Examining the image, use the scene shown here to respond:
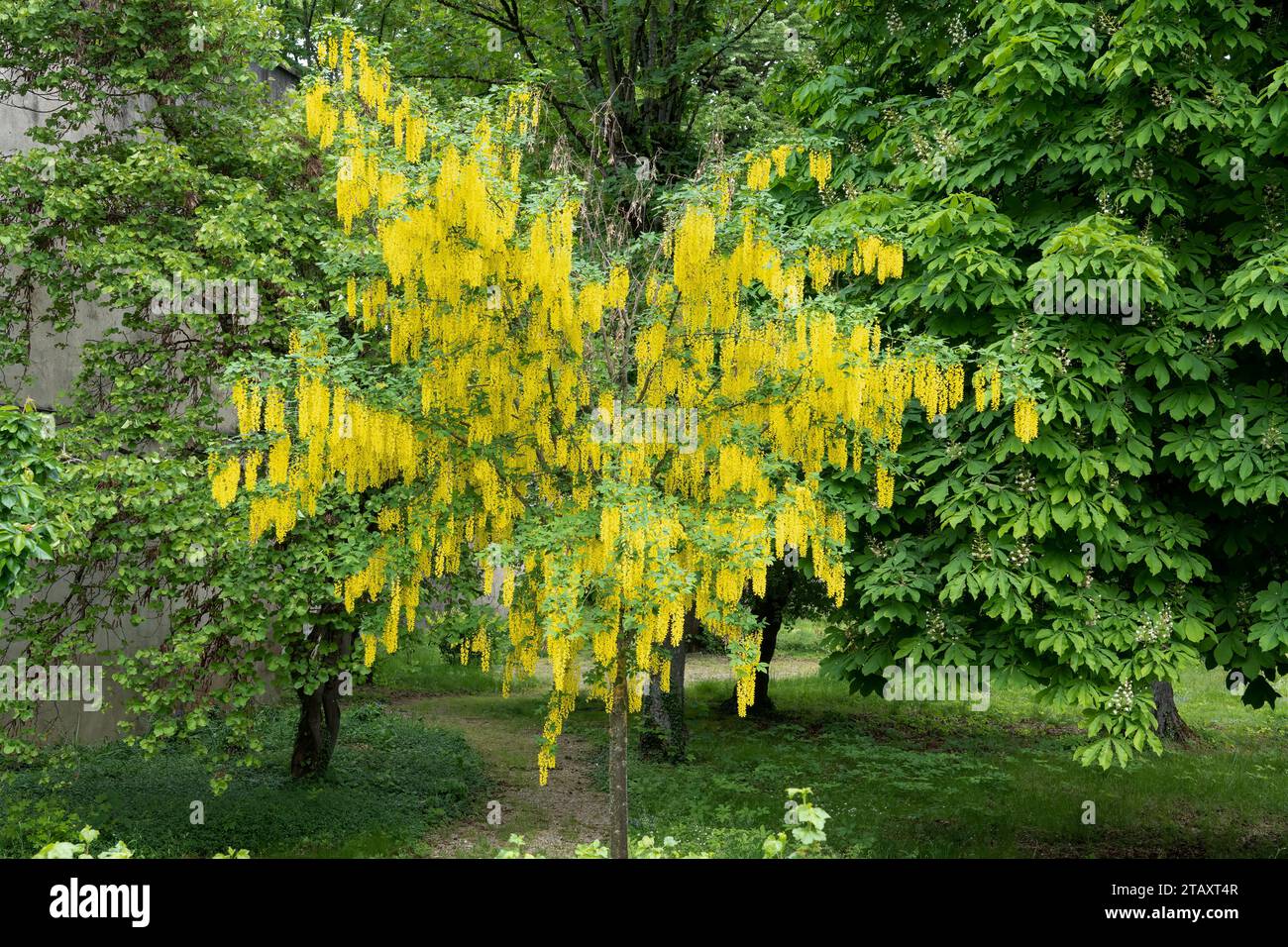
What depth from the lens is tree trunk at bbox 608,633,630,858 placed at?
8086mm

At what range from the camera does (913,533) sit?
32.4ft

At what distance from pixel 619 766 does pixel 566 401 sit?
Answer: 9.25 feet

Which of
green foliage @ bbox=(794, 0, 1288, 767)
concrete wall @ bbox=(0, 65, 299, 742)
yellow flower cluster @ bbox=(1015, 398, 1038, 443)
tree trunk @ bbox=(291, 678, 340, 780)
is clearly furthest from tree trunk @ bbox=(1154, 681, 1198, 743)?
concrete wall @ bbox=(0, 65, 299, 742)

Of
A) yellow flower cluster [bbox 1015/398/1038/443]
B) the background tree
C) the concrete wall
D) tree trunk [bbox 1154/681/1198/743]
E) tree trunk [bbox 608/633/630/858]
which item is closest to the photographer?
yellow flower cluster [bbox 1015/398/1038/443]

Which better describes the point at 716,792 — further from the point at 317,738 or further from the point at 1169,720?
the point at 1169,720

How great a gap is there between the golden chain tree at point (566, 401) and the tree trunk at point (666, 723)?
741 centimetres

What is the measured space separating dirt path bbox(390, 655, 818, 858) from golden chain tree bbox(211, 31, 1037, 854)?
14.0ft

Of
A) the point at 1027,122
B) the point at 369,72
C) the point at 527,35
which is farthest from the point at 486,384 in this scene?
the point at 527,35

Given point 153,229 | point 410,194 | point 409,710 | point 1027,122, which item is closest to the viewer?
point 410,194

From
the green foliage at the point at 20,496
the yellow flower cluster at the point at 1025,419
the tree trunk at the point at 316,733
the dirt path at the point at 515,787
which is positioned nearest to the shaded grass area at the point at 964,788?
the dirt path at the point at 515,787

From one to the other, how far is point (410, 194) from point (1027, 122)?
559 cm

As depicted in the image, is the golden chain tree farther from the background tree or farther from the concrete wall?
the concrete wall

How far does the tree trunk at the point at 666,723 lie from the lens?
15492 millimetres

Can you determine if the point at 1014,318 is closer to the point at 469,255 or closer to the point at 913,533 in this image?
the point at 913,533
